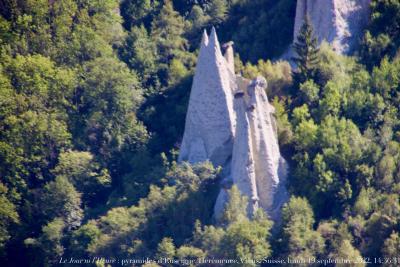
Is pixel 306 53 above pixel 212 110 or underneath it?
above

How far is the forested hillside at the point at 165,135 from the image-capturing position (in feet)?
198

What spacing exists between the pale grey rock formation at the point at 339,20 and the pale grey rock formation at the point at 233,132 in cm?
418

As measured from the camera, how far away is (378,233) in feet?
194

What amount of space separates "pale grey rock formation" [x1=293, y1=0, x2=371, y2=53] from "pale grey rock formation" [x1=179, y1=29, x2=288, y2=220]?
418cm

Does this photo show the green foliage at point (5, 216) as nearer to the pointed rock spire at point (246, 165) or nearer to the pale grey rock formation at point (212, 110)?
the pale grey rock formation at point (212, 110)

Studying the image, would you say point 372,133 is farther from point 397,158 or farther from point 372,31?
point 372,31

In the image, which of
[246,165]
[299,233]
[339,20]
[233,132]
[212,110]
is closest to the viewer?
[299,233]

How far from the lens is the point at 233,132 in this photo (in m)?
63.8

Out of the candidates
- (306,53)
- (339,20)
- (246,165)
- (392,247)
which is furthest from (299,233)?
(339,20)

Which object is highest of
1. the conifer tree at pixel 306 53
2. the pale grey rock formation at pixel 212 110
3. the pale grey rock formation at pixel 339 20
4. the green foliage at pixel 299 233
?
the pale grey rock formation at pixel 339 20

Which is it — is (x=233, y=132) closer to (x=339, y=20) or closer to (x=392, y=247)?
(x=339, y=20)

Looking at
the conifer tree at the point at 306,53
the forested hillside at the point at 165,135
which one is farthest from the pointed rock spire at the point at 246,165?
the conifer tree at the point at 306,53

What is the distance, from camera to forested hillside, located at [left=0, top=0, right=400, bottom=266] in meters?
60.4

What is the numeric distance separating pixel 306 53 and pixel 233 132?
14.9 feet
